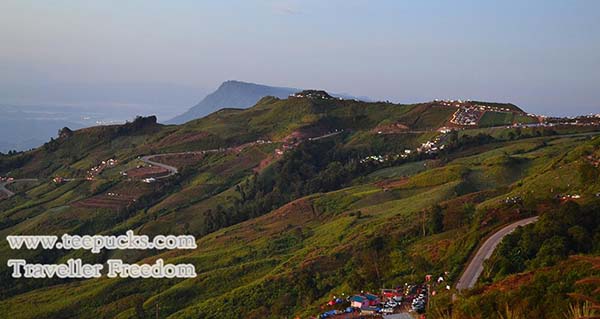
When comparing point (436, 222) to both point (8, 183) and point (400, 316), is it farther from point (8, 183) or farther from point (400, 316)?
point (8, 183)

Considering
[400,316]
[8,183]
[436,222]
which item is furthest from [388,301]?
[8,183]

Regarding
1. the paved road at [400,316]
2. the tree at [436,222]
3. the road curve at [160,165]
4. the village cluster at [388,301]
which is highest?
the road curve at [160,165]

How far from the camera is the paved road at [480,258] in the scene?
27.5 metres

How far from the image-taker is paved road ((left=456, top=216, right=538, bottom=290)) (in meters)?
27.5

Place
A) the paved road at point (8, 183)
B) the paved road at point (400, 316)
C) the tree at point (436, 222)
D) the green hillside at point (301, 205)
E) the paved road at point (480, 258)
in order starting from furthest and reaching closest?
the paved road at point (8, 183) → the tree at point (436, 222) → the green hillside at point (301, 205) → the paved road at point (480, 258) → the paved road at point (400, 316)

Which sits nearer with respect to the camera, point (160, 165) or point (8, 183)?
point (160, 165)

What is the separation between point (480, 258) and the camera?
3016 cm

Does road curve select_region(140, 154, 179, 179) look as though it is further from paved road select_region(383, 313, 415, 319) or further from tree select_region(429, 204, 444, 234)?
paved road select_region(383, 313, 415, 319)

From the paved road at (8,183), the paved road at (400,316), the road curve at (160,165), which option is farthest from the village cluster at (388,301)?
the paved road at (8,183)

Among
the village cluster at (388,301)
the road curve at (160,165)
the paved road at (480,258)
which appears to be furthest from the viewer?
the road curve at (160,165)

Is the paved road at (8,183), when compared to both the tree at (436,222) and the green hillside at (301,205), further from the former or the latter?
the tree at (436,222)

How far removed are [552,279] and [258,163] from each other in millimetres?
80893

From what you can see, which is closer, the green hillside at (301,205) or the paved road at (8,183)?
the green hillside at (301,205)

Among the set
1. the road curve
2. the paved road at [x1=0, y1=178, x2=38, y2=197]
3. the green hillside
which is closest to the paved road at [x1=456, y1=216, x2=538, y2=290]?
the green hillside
